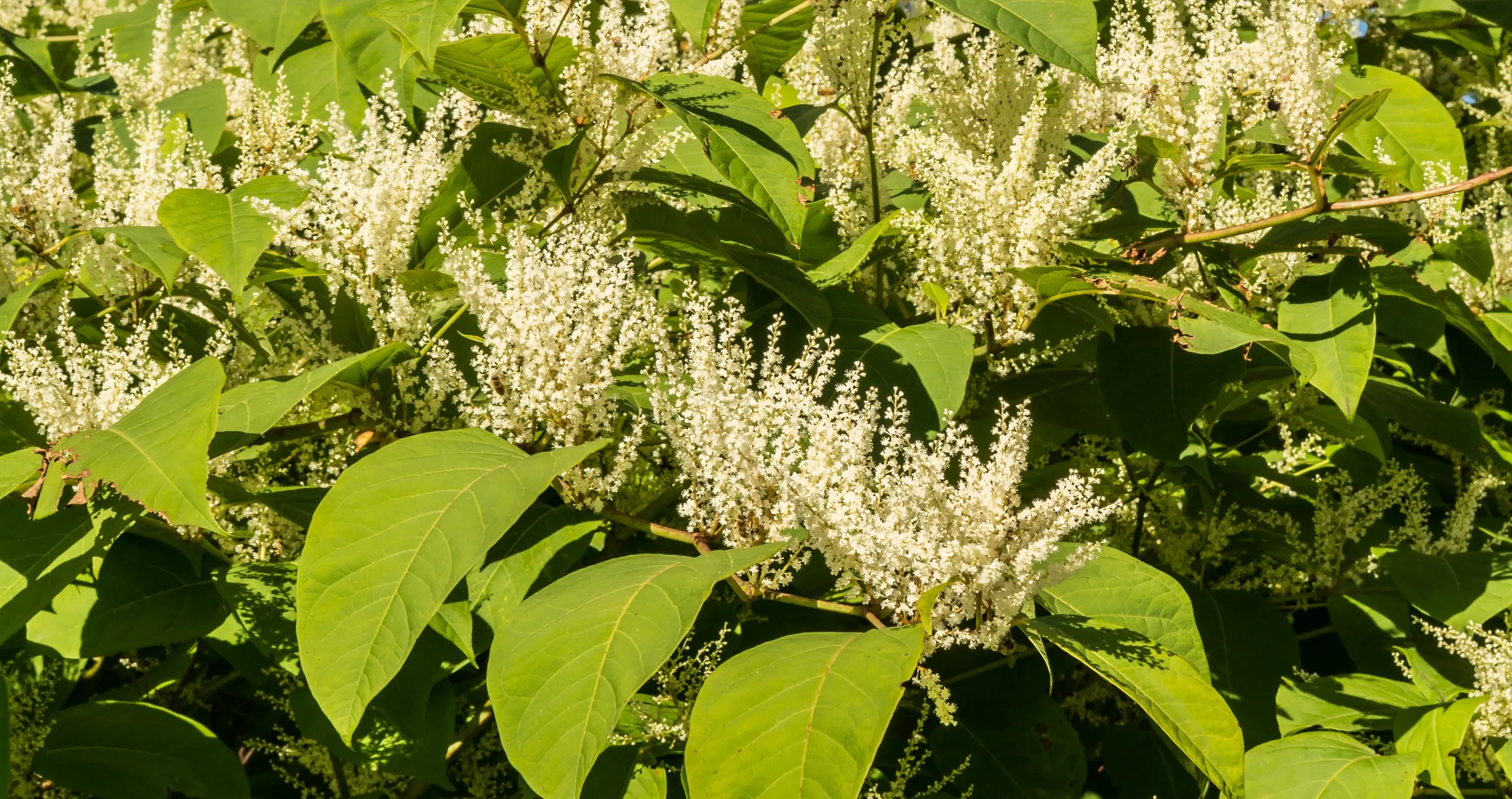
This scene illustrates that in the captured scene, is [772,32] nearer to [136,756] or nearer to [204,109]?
[204,109]

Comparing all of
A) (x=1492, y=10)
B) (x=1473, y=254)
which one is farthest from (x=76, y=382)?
(x=1492, y=10)

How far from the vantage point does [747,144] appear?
7.13ft

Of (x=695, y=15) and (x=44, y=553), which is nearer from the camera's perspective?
(x=44, y=553)

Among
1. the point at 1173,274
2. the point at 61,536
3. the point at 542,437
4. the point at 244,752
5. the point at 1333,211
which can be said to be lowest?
the point at 244,752

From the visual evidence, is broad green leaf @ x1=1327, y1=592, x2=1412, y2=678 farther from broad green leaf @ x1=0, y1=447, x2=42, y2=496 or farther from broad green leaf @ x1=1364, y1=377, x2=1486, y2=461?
broad green leaf @ x1=0, y1=447, x2=42, y2=496

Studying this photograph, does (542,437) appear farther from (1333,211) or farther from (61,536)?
(1333,211)

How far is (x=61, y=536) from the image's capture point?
1.90 metres

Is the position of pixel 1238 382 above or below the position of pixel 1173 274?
below

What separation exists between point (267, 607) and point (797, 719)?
1011 millimetres

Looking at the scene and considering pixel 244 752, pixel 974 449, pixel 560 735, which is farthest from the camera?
pixel 244 752

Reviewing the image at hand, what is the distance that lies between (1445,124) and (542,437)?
2377 millimetres

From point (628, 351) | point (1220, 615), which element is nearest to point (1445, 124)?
point (1220, 615)

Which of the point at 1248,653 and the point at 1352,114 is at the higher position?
the point at 1352,114

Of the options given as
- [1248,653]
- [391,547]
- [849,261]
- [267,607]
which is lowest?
[1248,653]
